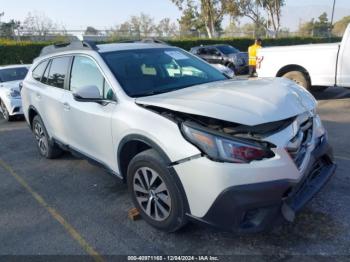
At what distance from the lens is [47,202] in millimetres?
4246

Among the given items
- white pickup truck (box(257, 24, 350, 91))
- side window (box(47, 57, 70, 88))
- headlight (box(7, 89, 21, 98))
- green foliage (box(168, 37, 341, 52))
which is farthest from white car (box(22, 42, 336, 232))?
green foliage (box(168, 37, 341, 52))

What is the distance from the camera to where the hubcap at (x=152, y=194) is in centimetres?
320

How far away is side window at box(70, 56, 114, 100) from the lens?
12.5 feet

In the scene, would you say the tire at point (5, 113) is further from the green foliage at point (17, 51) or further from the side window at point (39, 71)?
the green foliage at point (17, 51)

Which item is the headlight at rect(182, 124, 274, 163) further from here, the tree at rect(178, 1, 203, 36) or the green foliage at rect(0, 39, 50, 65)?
the tree at rect(178, 1, 203, 36)

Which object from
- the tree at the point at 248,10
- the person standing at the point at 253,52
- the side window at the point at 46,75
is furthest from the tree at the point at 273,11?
the side window at the point at 46,75

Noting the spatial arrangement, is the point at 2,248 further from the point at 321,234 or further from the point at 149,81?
the point at 321,234

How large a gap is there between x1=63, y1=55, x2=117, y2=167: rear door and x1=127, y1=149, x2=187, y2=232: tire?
20.1 inches

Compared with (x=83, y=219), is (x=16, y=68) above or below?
above

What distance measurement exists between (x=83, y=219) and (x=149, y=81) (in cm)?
163

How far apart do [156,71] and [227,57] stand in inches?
542

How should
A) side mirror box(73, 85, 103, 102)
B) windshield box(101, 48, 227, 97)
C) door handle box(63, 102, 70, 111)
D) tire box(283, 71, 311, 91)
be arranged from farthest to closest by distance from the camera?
1. tire box(283, 71, 311, 91)
2. door handle box(63, 102, 70, 111)
3. windshield box(101, 48, 227, 97)
4. side mirror box(73, 85, 103, 102)

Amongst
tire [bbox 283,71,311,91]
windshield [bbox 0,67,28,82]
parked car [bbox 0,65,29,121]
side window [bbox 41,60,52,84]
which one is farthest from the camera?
windshield [bbox 0,67,28,82]

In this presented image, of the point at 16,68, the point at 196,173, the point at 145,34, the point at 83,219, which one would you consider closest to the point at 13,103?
the point at 16,68
